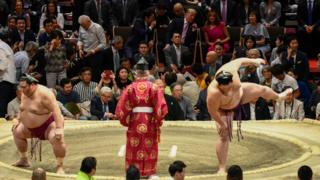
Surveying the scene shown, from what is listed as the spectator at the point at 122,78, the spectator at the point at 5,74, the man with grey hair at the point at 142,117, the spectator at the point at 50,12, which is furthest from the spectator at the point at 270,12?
the man with grey hair at the point at 142,117

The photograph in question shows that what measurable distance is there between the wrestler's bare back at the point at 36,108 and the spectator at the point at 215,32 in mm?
3348

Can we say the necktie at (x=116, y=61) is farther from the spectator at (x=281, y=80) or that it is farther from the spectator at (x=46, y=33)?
the spectator at (x=281, y=80)

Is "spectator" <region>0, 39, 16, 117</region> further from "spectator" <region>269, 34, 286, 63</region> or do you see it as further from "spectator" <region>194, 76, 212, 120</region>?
"spectator" <region>269, 34, 286, 63</region>

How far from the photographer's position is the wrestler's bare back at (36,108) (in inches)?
243

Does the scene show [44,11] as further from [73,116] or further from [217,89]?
[217,89]

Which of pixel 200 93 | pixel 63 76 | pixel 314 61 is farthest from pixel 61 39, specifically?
pixel 314 61

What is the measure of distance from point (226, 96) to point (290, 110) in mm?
1983

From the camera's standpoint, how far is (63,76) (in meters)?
8.93

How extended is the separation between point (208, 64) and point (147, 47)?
2.10 ft

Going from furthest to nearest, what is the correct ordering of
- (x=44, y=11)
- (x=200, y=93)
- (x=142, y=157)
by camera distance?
(x=44, y=11) → (x=200, y=93) → (x=142, y=157)

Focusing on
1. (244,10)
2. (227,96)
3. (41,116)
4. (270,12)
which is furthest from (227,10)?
(41,116)

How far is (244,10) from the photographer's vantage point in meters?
9.77

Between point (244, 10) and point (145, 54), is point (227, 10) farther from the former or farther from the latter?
point (145, 54)

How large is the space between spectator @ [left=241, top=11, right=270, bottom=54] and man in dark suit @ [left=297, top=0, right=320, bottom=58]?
415 millimetres
